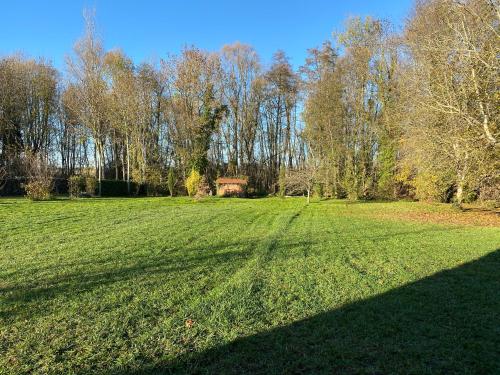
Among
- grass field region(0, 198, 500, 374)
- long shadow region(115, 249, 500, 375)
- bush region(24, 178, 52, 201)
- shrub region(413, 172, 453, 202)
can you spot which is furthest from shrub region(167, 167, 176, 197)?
long shadow region(115, 249, 500, 375)

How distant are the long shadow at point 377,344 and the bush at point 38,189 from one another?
2031 cm

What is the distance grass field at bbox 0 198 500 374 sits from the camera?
10.0ft

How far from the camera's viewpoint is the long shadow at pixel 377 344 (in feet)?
9.66

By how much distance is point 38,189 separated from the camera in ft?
A: 66.3

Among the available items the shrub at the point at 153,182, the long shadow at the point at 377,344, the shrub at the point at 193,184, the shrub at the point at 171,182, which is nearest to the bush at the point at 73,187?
the shrub at the point at 193,184

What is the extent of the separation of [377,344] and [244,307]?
1533 mm

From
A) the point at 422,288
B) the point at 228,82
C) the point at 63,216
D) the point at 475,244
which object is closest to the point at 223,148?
the point at 228,82

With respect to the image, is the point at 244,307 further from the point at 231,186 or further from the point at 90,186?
the point at 231,186

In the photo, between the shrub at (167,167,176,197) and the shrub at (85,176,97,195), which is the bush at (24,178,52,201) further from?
the shrub at (167,167,176,197)

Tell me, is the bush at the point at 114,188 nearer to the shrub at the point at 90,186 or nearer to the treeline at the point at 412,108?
the shrub at the point at 90,186

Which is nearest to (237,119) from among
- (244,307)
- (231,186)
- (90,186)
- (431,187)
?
(231,186)

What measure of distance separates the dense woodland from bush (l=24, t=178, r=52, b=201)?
0.65m

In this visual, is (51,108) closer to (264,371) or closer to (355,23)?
(355,23)

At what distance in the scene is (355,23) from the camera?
30.4 meters
